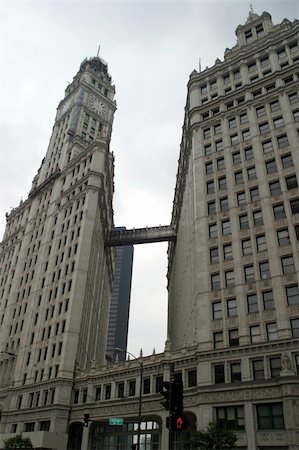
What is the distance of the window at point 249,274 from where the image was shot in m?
44.9

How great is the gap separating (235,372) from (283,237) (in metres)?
15.5

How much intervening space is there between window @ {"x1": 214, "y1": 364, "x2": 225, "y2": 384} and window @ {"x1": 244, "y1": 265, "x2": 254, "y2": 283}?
973 centimetres

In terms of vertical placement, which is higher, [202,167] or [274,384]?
[202,167]

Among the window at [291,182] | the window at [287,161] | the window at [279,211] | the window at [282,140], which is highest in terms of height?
the window at [282,140]

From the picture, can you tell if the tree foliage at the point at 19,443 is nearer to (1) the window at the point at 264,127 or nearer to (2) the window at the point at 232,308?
(2) the window at the point at 232,308

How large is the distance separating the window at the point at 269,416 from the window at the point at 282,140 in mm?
30667

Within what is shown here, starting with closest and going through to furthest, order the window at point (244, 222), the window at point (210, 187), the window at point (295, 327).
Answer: the window at point (295, 327) → the window at point (244, 222) → the window at point (210, 187)

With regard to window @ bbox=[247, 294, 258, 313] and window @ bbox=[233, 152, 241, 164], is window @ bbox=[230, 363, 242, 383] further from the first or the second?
window @ bbox=[233, 152, 241, 164]

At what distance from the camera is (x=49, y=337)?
64312 mm

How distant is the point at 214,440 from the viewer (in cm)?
3384

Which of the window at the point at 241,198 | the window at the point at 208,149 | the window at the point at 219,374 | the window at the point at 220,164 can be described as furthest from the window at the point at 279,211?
the window at the point at 219,374

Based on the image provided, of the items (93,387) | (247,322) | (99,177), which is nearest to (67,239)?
(99,177)

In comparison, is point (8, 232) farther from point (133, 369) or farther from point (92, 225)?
point (133, 369)

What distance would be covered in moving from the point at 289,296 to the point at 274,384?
8866 millimetres
